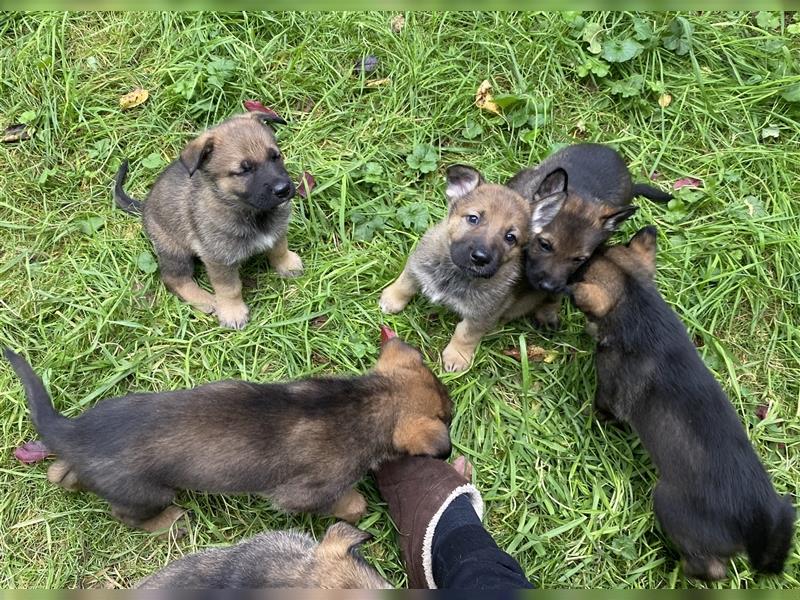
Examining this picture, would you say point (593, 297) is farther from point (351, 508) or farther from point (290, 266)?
point (290, 266)

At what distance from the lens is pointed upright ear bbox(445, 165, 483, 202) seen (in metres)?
4.48

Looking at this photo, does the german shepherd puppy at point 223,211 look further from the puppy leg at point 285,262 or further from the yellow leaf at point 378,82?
the yellow leaf at point 378,82

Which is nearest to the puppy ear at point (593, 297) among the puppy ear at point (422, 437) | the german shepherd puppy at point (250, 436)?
the german shepherd puppy at point (250, 436)

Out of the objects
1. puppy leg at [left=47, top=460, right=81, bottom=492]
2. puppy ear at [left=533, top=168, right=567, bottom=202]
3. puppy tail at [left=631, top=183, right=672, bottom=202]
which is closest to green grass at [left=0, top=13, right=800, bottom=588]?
puppy leg at [left=47, top=460, right=81, bottom=492]

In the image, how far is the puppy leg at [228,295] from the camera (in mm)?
4594

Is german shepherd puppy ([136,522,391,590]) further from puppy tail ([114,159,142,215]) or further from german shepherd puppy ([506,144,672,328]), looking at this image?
puppy tail ([114,159,142,215])

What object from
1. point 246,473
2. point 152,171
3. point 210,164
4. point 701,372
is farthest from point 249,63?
point 701,372

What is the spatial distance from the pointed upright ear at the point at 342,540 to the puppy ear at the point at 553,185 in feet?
8.07

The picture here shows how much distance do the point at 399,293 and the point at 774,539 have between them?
287 centimetres

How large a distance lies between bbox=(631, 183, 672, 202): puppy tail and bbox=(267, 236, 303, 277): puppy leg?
2689 millimetres

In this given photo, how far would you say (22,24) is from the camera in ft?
19.1

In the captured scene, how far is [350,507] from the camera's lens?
4.17 m

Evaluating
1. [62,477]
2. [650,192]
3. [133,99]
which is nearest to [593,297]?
[650,192]

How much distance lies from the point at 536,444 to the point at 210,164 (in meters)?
3.02
